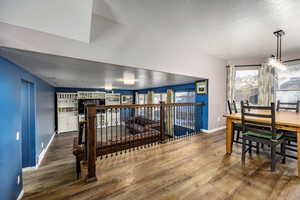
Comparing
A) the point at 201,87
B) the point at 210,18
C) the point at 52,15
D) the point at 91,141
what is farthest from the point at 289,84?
the point at 52,15

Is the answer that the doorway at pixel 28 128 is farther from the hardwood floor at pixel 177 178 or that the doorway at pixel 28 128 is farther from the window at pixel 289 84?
the window at pixel 289 84

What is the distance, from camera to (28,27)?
60.4 inches

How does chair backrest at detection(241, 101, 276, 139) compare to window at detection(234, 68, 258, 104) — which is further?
window at detection(234, 68, 258, 104)

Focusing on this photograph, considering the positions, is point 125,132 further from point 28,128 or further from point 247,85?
point 247,85

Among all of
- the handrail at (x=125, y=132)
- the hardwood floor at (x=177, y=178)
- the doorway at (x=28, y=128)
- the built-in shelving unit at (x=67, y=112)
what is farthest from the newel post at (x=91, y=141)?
the built-in shelving unit at (x=67, y=112)

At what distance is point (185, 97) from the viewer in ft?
18.9

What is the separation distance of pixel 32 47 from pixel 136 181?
2.34 metres

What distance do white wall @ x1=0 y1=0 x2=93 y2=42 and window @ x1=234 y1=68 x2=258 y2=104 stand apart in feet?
17.2

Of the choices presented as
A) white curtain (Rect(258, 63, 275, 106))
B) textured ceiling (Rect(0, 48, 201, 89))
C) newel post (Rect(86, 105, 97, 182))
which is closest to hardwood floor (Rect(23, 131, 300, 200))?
Answer: newel post (Rect(86, 105, 97, 182))

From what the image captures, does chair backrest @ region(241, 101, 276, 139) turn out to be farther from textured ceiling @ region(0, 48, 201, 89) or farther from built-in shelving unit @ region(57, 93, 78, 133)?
built-in shelving unit @ region(57, 93, 78, 133)

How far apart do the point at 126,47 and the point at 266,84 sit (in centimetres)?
482

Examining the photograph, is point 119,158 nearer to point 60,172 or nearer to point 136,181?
point 136,181

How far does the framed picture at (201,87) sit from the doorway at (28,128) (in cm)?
511

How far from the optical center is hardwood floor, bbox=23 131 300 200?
154 cm
